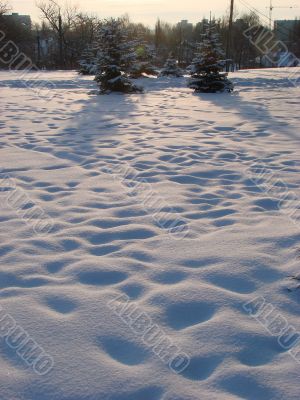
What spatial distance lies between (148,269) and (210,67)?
13077 millimetres

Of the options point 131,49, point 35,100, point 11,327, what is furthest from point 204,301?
point 131,49

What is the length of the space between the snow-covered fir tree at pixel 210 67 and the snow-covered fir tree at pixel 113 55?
2.50 metres

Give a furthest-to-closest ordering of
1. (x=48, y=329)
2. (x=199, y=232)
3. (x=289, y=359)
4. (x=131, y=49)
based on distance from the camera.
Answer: (x=131, y=49) < (x=199, y=232) < (x=48, y=329) < (x=289, y=359)

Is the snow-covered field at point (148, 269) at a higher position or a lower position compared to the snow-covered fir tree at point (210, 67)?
lower

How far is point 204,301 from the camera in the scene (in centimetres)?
259

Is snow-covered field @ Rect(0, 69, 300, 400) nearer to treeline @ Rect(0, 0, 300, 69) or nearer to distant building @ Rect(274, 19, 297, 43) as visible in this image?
treeline @ Rect(0, 0, 300, 69)

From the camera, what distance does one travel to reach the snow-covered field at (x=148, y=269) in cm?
201

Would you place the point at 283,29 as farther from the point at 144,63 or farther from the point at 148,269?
the point at 148,269

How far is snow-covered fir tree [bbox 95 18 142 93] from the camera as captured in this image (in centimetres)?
1432

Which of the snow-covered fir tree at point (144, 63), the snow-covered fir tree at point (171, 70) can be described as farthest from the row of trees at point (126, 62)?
the snow-covered fir tree at point (171, 70)

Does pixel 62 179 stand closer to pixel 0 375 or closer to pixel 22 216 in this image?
pixel 22 216

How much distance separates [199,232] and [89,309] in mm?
1410

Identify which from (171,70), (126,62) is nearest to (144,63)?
(171,70)

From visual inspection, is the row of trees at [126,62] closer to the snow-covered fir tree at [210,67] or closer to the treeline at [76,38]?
the snow-covered fir tree at [210,67]
